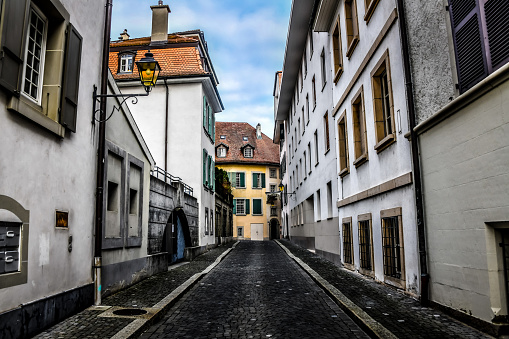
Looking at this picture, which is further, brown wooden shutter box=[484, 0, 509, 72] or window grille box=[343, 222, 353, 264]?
window grille box=[343, 222, 353, 264]

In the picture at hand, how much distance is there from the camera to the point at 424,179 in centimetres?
737

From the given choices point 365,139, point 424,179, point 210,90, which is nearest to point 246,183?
point 210,90

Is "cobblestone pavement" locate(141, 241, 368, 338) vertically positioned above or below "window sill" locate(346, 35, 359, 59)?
below

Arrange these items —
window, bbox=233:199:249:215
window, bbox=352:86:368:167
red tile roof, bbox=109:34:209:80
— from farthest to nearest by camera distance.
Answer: window, bbox=233:199:249:215
red tile roof, bbox=109:34:209:80
window, bbox=352:86:368:167

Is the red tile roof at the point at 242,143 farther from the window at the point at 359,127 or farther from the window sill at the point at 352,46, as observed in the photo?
the window at the point at 359,127

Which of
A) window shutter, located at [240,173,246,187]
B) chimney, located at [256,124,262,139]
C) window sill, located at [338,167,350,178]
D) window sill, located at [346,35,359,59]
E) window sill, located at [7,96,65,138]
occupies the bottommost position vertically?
window sill, located at [7,96,65,138]

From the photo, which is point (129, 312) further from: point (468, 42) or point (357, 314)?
point (468, 42)

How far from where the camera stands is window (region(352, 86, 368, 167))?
1153 centimetres

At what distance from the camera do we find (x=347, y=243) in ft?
44.3

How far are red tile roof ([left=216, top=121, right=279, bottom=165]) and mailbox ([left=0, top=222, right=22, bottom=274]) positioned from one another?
1845 inches

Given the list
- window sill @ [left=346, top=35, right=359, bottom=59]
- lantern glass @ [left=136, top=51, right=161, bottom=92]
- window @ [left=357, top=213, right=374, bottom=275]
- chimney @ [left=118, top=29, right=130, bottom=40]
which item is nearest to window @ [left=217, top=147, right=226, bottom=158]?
chimney @ [left=118, top=29, right=130, bottom=40]

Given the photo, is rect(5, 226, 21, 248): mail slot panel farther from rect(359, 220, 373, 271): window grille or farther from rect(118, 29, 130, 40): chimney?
rect(118, 29, 130, 40): chimney

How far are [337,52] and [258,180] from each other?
38784 millimetres

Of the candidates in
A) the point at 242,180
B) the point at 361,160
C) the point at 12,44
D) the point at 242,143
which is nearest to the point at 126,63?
the point at 361,160
